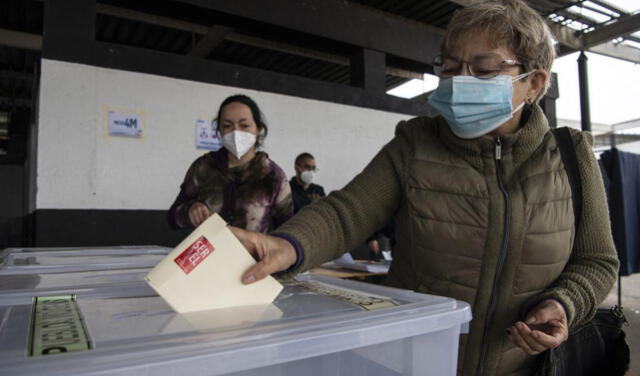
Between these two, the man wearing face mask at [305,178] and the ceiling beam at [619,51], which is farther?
the ceiling beam at [619,51]

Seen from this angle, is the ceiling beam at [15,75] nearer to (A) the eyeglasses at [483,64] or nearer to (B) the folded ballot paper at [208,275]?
(A) the eyeglasses at [483,64]

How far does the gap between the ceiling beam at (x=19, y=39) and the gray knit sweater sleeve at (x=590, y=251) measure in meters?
6.32

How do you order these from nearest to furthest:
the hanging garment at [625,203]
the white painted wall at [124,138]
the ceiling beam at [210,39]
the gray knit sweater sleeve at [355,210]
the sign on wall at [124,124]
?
the gray knit sweater sleeve at [355,210] → the white painted wall at [124,138] → the sign on wall at [124,124] → the hanging garment at [625,203] → the ceiling beam at [210,39]

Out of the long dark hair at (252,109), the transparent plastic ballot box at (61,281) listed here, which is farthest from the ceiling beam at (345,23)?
the transparent plastic ballot box at (61,281)

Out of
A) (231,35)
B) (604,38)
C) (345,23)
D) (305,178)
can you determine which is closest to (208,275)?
(305,178)

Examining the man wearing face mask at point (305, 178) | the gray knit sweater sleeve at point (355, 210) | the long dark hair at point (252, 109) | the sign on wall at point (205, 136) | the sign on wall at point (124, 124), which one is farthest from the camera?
the sign on wall at point (205, 136)

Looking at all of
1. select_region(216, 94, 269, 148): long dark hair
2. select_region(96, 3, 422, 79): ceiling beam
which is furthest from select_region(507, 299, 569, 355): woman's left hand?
select_region(96, 3, 422, 79): ceiling beam

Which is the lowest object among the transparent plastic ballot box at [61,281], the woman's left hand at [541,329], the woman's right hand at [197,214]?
the woman's left hand at [541,329]

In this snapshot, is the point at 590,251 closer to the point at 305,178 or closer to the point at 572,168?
the point at 572,168

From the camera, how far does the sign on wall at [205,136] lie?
4.15m

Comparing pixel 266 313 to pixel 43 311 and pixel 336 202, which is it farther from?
pixel 336 202

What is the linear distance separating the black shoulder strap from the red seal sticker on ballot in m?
0.82

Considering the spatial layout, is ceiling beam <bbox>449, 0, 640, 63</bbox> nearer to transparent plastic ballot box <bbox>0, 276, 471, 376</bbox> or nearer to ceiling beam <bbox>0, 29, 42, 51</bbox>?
transparent plastic ballot box <bbox>0, 276, 471, 376</bbox>

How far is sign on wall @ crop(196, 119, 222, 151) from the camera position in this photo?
415 centimetres
